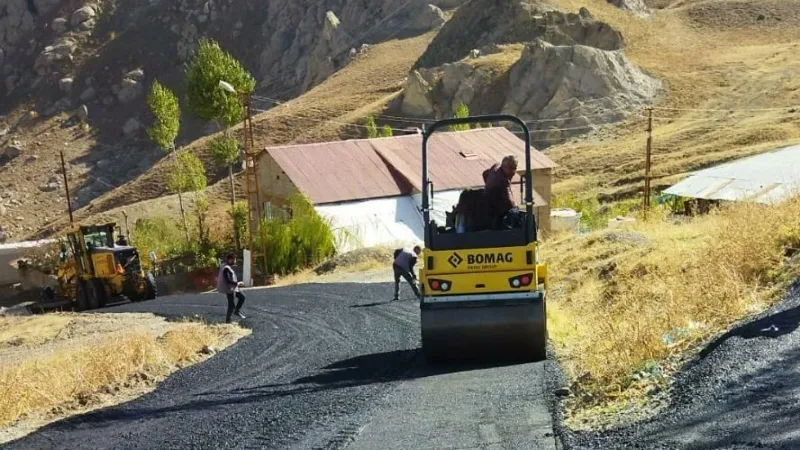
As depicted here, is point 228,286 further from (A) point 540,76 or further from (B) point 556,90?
(A) point 540,76

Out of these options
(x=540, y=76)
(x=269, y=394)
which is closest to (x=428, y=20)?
(x=540, y=76)

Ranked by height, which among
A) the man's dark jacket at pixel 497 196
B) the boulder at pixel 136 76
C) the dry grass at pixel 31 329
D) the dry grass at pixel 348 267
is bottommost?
the dry grass at pixel 31 329

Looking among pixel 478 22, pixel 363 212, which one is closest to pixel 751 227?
pixel 363 212

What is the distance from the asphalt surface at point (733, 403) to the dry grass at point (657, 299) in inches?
22.7

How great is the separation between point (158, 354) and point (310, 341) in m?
2.82

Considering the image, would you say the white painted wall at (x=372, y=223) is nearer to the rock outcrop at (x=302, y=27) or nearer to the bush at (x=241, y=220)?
the bush at (x=241, y=220)

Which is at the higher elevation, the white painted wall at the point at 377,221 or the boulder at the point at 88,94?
the boulder at the point at 88,94

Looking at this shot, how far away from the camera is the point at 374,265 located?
118ft

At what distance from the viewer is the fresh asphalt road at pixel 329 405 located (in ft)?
29.3

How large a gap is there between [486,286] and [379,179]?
30.4 meters

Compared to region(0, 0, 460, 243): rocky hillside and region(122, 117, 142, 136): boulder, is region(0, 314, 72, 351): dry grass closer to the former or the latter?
region(0, 0, 460, 243): rocky hillside

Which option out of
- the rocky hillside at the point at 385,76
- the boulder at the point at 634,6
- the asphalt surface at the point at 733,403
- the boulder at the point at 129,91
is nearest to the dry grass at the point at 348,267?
the rocky hillside at the point at 385,76

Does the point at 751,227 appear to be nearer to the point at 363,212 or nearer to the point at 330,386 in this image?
the point at 330,386

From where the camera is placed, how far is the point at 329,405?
10.5 m
